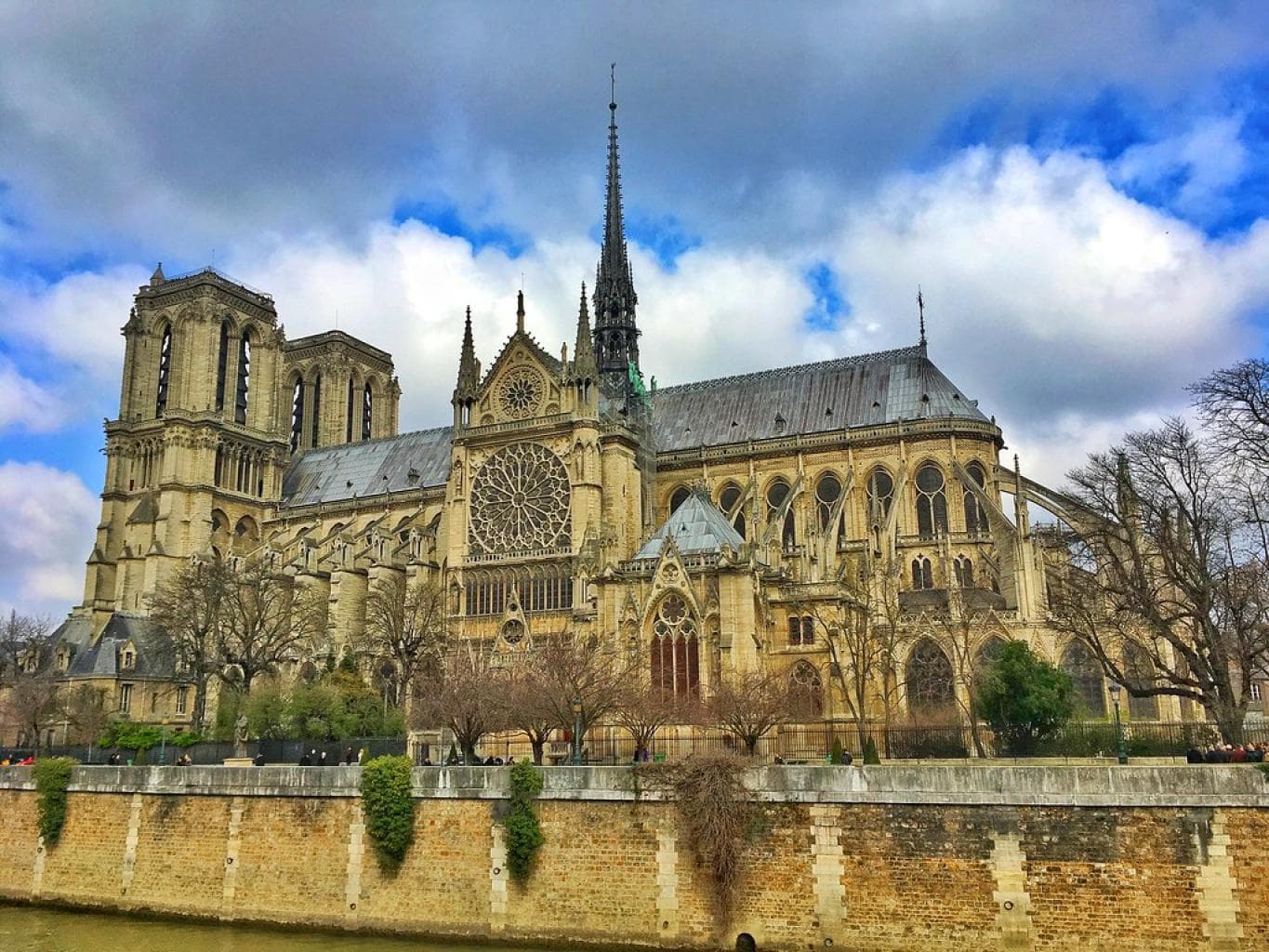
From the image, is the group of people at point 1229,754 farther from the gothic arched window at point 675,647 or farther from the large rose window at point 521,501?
the large rose window at point 521,501

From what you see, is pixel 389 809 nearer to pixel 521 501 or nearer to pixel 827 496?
pixel 521 501

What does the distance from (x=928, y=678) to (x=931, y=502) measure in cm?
1485

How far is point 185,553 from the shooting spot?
7144cm

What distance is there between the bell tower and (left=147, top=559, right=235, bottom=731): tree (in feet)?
47.7

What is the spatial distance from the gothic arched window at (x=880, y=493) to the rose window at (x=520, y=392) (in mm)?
17443

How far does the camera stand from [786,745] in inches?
1535

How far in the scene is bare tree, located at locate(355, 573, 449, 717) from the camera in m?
49.8

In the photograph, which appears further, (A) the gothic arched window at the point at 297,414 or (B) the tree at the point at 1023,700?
(A) the gothic arched window at the point at 297,414

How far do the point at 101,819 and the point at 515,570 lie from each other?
27.6 m

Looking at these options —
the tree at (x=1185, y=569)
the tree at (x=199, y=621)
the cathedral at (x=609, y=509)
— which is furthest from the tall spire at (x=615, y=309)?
the tree at (x=1185, y=569)

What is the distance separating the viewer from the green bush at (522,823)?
2483cm

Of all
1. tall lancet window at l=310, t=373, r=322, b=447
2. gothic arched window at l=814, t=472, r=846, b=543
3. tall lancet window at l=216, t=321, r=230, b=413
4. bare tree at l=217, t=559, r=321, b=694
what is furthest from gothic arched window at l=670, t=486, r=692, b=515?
tall lancet window at l=310, t=373, r=322, b=447

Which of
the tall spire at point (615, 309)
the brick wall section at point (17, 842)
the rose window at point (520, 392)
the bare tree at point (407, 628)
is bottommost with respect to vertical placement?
the brick wall section at point (17, 842)

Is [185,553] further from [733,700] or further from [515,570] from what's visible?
[733,700]
